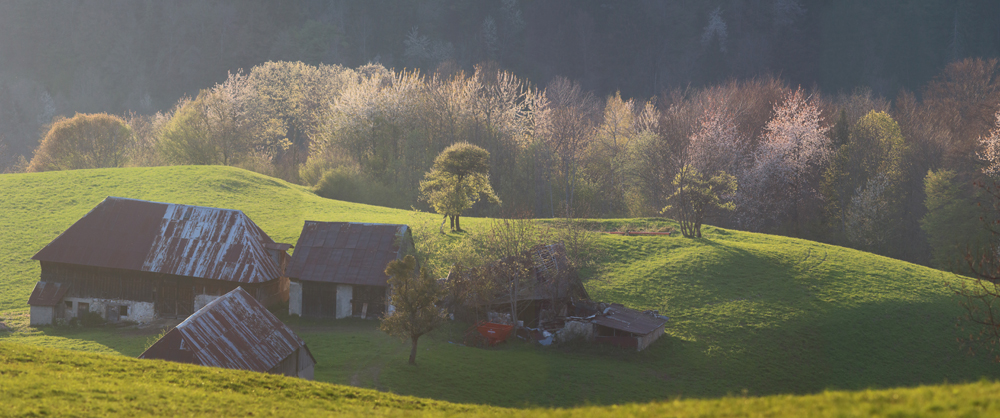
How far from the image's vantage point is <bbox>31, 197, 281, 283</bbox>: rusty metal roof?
4047cm

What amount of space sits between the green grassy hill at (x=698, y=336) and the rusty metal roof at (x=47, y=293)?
1.80 m

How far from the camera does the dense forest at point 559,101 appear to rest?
229 ft

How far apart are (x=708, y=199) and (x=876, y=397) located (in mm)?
41263

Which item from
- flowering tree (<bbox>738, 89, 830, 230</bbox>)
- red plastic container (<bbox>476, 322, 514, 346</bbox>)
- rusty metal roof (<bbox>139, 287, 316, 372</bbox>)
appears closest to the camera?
rusty metal roof (<bbox>139, 287, 316, 372</bbox>)

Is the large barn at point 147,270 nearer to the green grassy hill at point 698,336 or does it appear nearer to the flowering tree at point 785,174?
the green grassy hill at point 698,336

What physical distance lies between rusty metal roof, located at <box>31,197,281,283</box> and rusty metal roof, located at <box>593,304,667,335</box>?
2226 centimetres

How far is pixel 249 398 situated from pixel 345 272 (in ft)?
75.1

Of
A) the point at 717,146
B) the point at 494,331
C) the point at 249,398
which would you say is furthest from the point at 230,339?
the point at 717,146

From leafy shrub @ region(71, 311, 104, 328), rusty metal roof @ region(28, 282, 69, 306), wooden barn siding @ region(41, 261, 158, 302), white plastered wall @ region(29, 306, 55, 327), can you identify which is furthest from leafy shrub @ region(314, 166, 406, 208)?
white plastered wall @ region(29, 306, 55, 327)

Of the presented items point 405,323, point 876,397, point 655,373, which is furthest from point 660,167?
point 876,397

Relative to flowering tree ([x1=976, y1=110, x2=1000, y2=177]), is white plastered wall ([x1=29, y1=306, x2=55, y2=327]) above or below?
below

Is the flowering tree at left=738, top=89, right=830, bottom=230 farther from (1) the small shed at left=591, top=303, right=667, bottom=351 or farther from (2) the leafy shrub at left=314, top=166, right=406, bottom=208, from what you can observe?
(2) the leafy shrub at left=314, top=166, right=406, bottom=208

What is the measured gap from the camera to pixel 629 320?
36.2 meters

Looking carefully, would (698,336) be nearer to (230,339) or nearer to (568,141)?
(230,339)
